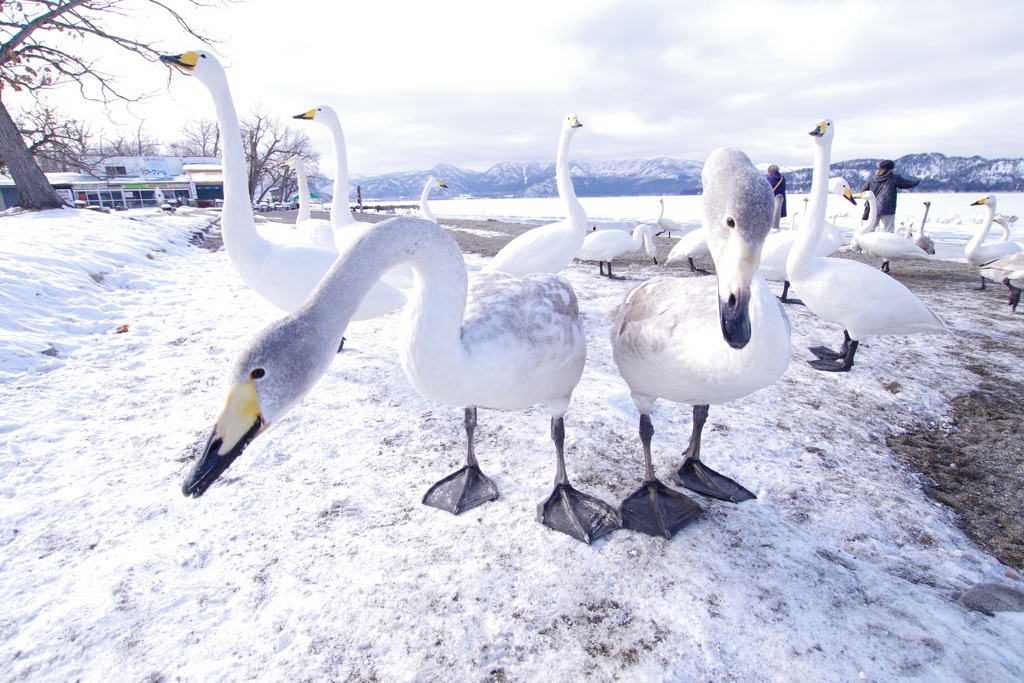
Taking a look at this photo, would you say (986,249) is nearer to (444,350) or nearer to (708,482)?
(708,482)

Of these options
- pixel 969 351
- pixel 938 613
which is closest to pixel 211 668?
pixel 938 613

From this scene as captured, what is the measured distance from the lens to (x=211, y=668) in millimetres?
1778

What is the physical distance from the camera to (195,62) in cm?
392

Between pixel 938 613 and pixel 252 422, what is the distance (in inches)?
114

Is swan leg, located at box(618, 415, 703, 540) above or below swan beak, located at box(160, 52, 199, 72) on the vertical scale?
below

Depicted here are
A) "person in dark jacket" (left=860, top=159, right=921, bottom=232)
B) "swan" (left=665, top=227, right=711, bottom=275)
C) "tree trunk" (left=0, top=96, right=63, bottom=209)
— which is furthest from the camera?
"tree trunk" (left=0, top=96, right=63, bottom=209)

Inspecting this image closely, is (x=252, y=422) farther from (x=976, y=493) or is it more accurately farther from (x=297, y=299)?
(x=976, y=493)

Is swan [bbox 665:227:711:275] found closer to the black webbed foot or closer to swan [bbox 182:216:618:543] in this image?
swan [bbox 182:216:618:543]

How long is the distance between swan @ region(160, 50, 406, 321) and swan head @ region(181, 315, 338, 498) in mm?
2615

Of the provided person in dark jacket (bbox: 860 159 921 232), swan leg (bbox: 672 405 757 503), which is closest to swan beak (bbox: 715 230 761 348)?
swan leg (bbox: 672 405 757 503)

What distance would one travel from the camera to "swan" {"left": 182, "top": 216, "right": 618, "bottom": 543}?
162 centimetres

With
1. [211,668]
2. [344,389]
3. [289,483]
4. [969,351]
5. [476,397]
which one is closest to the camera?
[211,668]

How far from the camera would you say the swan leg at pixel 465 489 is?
2.74m

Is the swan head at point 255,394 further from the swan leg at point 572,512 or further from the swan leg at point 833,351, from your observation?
the swan leg at point 833,351
